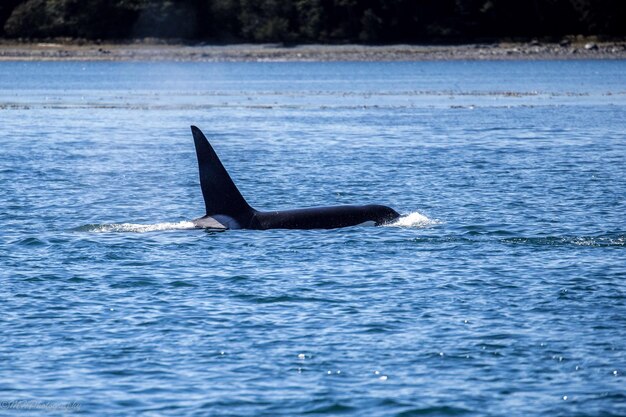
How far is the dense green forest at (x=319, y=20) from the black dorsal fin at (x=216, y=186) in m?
136

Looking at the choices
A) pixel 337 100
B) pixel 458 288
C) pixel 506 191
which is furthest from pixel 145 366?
pixel 337 100

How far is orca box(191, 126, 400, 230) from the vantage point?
25.6 m

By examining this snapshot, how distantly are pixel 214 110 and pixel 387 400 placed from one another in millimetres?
59980

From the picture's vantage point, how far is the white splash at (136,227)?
2656cm

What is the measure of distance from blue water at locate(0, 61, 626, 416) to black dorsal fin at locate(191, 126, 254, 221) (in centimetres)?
57

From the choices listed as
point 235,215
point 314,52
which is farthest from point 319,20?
point 235,215

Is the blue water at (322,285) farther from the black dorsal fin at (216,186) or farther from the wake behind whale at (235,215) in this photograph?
the black dorsal fin at (216,186)

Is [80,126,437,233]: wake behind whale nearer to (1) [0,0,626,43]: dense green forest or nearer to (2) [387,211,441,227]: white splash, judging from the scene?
(2) [387,211,441,227]: white splash

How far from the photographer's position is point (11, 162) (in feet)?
140

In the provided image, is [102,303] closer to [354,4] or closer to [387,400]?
[387,400]

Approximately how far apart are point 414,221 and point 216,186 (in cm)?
462

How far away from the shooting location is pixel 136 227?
2681 cm

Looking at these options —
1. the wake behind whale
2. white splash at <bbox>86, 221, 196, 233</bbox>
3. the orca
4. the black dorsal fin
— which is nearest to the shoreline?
white splash at <bbox>86, 221, 196, 233</bbox>

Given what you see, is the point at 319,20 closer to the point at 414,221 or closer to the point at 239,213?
the point at 414,221
